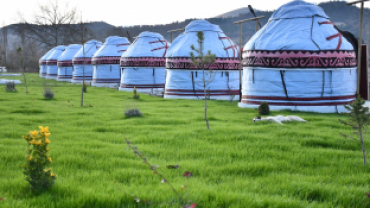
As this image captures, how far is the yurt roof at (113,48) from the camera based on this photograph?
82.2 ft

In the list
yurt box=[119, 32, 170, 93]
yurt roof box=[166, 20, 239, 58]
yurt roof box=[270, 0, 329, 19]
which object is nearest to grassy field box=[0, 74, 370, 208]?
yurt roof box=[270, 0, 329, 19]

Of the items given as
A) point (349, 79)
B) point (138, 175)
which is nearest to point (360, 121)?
point (138, 175)

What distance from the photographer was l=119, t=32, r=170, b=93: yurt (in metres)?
20.7

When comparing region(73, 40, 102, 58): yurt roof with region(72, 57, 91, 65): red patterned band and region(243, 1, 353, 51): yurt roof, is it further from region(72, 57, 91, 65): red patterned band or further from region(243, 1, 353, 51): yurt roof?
region(243, 1, 353, 51): yurt roof

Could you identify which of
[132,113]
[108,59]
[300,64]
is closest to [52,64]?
[108,59]

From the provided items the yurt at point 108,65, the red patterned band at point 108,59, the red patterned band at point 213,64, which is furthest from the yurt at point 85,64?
the red patterned band at point 213,64

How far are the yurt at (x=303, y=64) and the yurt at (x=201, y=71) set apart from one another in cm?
414

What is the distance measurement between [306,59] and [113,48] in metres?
17.8

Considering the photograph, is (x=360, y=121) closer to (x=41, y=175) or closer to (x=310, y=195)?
(x=310, y=195)

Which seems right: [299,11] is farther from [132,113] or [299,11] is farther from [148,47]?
[148,47]

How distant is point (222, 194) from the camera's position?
3.20m

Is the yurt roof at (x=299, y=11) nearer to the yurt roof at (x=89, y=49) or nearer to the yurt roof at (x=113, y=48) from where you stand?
the yurt roof at (x=113, y=48)

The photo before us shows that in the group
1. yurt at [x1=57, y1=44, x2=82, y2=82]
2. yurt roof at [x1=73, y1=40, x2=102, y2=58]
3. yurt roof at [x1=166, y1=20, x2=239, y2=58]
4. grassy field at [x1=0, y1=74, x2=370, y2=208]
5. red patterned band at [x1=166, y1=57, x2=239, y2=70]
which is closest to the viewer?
grassy field at [x1=0, y1=74, x2=370, y2=208]

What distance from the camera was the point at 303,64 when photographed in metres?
10.5
